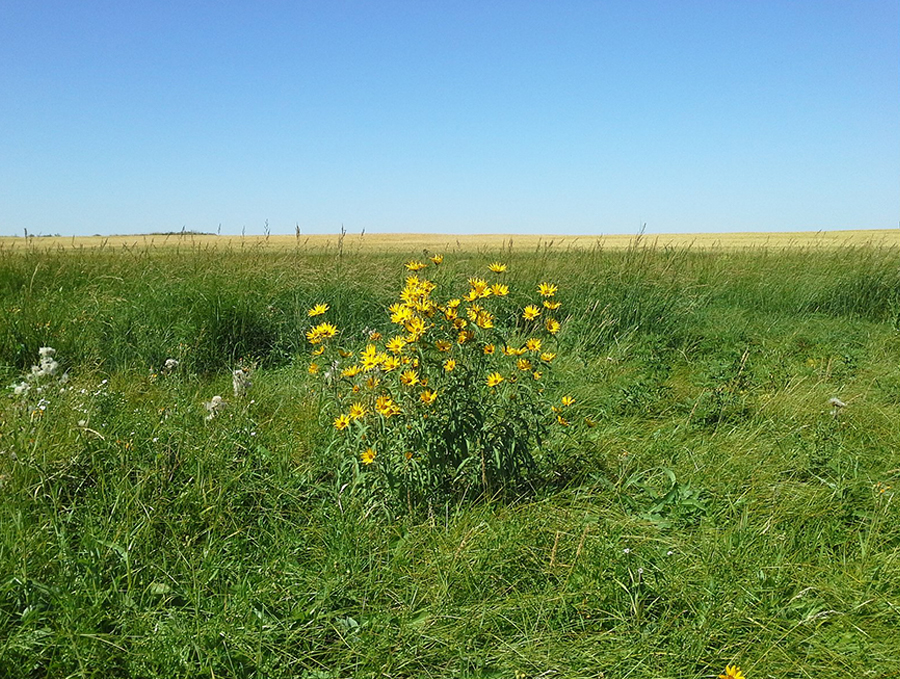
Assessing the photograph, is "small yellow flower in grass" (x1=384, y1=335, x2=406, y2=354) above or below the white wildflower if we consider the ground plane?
above

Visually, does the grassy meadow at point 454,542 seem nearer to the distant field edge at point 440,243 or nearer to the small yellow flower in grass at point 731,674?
the small yellow flower in grass at point 731,674

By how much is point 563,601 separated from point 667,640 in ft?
1.02

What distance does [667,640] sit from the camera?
6.37 ft

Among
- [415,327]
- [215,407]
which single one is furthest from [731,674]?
[215,407]

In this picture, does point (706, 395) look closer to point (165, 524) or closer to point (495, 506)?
point (495, 506)

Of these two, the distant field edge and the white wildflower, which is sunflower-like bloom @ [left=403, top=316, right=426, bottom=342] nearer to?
the white wildflower

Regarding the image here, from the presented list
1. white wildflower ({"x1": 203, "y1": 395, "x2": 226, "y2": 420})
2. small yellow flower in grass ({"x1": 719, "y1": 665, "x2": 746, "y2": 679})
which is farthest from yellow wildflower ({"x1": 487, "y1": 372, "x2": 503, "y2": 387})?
white wildflower ({"x1": 203, "y1": 395, "x2": 226, "y2": 420})

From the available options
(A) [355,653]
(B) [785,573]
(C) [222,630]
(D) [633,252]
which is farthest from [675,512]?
(D) [633,252]

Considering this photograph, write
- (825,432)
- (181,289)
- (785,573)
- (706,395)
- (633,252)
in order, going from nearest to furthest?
(785,573) → (825,432) → (706,395) → (181,289) → (633,252)

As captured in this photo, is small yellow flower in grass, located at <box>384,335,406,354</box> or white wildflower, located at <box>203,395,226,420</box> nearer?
small yellow flower in grass, located at <box>384,335,406,354</box>

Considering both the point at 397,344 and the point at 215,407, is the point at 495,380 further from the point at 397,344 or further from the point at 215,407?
the point at 215,407

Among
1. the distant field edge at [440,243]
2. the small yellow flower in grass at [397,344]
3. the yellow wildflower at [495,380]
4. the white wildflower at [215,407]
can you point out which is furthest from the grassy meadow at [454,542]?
the distant field edge at [440,243]

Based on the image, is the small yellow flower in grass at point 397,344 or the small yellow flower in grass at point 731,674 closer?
the small yellow flower in grass at point 731,674

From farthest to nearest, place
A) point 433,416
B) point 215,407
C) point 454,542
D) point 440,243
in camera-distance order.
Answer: point 440,243
point 215,407
point 433,416
point 454,542
